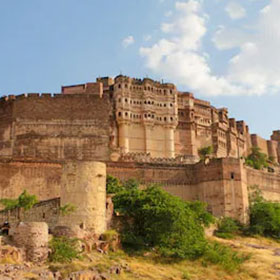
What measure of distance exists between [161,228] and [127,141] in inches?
1110

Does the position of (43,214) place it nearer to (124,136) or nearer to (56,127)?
(56,127)

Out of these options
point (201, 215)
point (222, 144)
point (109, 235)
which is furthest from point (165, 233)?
point (222, 144)

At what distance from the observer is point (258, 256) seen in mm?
31625

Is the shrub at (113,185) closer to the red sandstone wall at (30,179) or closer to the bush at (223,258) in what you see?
the red sandstone wall at (30,179)

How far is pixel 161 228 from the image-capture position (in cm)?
2803

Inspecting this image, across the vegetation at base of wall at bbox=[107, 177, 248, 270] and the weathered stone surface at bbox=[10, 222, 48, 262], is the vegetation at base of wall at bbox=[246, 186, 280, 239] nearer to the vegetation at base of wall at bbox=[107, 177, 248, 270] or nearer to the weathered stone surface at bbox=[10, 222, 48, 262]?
the vegetation at base of wall at bbox=[107, 177, 248, 270]

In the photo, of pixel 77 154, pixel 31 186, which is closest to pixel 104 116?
pixel 77 154

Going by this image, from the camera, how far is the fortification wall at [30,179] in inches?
1649

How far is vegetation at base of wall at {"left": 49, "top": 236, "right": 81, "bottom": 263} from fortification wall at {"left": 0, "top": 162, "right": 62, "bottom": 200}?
60.9 feet

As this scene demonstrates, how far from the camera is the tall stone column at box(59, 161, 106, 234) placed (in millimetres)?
24859

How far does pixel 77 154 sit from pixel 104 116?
481cm

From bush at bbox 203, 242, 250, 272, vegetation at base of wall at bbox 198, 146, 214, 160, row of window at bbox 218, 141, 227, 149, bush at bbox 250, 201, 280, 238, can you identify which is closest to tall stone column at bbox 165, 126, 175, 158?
vegetation at base of wall at bbox 198, 146, 214, 160

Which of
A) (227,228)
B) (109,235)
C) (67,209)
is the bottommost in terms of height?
(109,235)

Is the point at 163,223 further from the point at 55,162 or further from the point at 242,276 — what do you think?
the point at 55,162
